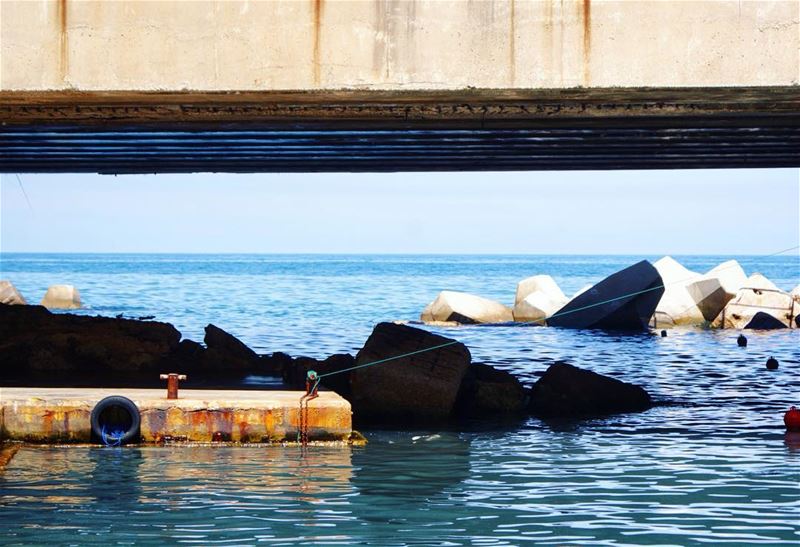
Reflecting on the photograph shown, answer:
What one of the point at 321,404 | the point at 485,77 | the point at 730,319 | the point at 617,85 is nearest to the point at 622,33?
the point at 617,85

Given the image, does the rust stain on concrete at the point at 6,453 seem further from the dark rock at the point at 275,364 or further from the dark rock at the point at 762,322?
the dark rock at the point at 762,322

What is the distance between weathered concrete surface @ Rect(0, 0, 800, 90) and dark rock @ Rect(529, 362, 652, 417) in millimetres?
8118

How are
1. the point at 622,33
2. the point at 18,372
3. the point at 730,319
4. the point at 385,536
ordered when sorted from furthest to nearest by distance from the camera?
the point at 730,319
the point at 18,372
the point at 622,33
the point at 385,536

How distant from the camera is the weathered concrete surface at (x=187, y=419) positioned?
13617mm

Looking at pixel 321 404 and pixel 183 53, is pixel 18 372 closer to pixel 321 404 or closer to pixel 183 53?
pixel 321 404

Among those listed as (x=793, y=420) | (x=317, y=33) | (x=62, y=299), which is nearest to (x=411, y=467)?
(x=317, y=33)

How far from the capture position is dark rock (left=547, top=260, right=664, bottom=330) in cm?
3694

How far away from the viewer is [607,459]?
1349 centimetres

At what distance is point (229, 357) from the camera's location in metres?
21.6

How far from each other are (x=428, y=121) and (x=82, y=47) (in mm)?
4760

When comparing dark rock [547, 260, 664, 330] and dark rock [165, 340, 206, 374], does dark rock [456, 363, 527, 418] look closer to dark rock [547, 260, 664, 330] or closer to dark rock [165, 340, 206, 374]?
dark rock [165, 340, 206, 374]

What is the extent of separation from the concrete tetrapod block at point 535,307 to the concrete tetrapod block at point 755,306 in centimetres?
600

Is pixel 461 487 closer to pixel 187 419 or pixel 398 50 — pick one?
pixel 187 419

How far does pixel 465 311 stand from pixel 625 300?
7424mm
